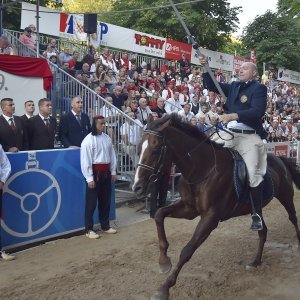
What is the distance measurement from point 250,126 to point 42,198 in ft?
11.7

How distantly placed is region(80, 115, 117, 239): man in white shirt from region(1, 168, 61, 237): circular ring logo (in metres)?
0.58

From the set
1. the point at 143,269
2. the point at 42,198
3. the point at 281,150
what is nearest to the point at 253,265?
the point at 143,269

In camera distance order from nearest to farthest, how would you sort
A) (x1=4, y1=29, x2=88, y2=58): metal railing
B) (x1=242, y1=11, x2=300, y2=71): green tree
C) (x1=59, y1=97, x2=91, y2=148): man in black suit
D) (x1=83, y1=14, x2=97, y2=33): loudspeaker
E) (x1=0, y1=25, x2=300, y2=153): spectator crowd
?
(x1=59, y1=97, x2=91, y2=148): man in black suit, (x1=0, y1=25, x2=300, y2=153): spectator crowd, (x1=83, y1=14, x2=97, y2=33): loudspeaker, (x1=4, y1=29, x2=88, y2=58): metal railing, (x1=242, y1=11, x2=300, y2=71): green tree

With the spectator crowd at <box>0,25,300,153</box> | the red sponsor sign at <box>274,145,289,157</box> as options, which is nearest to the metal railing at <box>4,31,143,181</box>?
the spectator crowd at <box>0,25,300,153</box>

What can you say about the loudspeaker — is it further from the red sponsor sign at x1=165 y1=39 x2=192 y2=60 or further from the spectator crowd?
the red sponsor sign at x1=165 y1=39 x2=192 y2=60

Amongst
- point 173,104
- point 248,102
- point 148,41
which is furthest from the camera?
point 148,41

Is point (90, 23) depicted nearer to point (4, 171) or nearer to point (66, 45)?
point (66, 45)

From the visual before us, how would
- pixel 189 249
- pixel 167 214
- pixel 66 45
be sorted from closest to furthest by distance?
pixel 189 249 → pixel 167 214 → pixel 66 45

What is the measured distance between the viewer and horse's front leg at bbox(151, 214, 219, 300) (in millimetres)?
4645

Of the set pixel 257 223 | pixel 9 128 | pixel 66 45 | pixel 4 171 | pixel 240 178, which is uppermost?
pixel 66 45

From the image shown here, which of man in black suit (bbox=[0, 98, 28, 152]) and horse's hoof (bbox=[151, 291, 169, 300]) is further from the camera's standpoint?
man in black suit (bbox=[0, 98, 28, 152])

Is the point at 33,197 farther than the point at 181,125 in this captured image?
Yes

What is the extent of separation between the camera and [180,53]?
2448 centimetres

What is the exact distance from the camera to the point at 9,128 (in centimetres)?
741
